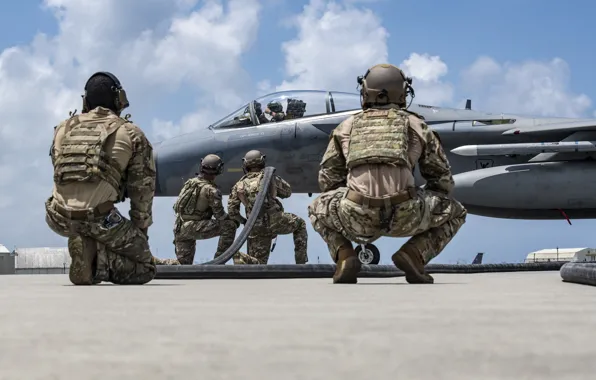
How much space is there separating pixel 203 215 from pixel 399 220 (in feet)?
19.2

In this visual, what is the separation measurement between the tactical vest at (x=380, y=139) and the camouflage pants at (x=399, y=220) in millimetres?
275

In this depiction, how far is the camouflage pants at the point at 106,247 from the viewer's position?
534cm

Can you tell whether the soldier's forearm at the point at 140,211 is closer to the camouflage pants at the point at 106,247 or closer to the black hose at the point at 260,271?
the camouflage pants at the point at 106,247

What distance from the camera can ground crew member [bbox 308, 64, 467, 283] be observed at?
16.9 ft

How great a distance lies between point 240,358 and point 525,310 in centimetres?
139

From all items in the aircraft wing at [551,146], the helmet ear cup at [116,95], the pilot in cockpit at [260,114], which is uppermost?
the pilot in cockpit at [260,114]

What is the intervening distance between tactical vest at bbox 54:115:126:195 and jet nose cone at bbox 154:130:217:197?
23.7 ft

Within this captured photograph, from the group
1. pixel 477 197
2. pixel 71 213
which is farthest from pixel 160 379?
pixel 477 197

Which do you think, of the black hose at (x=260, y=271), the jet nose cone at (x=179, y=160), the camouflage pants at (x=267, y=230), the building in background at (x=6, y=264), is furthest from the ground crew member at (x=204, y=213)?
the building in background at (x=6, y=264)

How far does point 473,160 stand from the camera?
13195 millimetres

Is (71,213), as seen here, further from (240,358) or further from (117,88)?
(240,358)

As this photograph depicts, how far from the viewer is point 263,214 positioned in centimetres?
1008

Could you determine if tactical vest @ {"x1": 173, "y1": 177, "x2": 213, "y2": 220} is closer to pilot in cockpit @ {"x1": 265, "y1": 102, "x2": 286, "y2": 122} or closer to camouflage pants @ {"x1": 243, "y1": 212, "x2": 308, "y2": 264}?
camouflage pants @ {"x1": 243, "y1": 212, "x2": 308, "y2": 264}

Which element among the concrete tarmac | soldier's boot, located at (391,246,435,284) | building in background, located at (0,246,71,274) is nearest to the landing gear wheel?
soldier's boot, located at (391,246,435,284)
